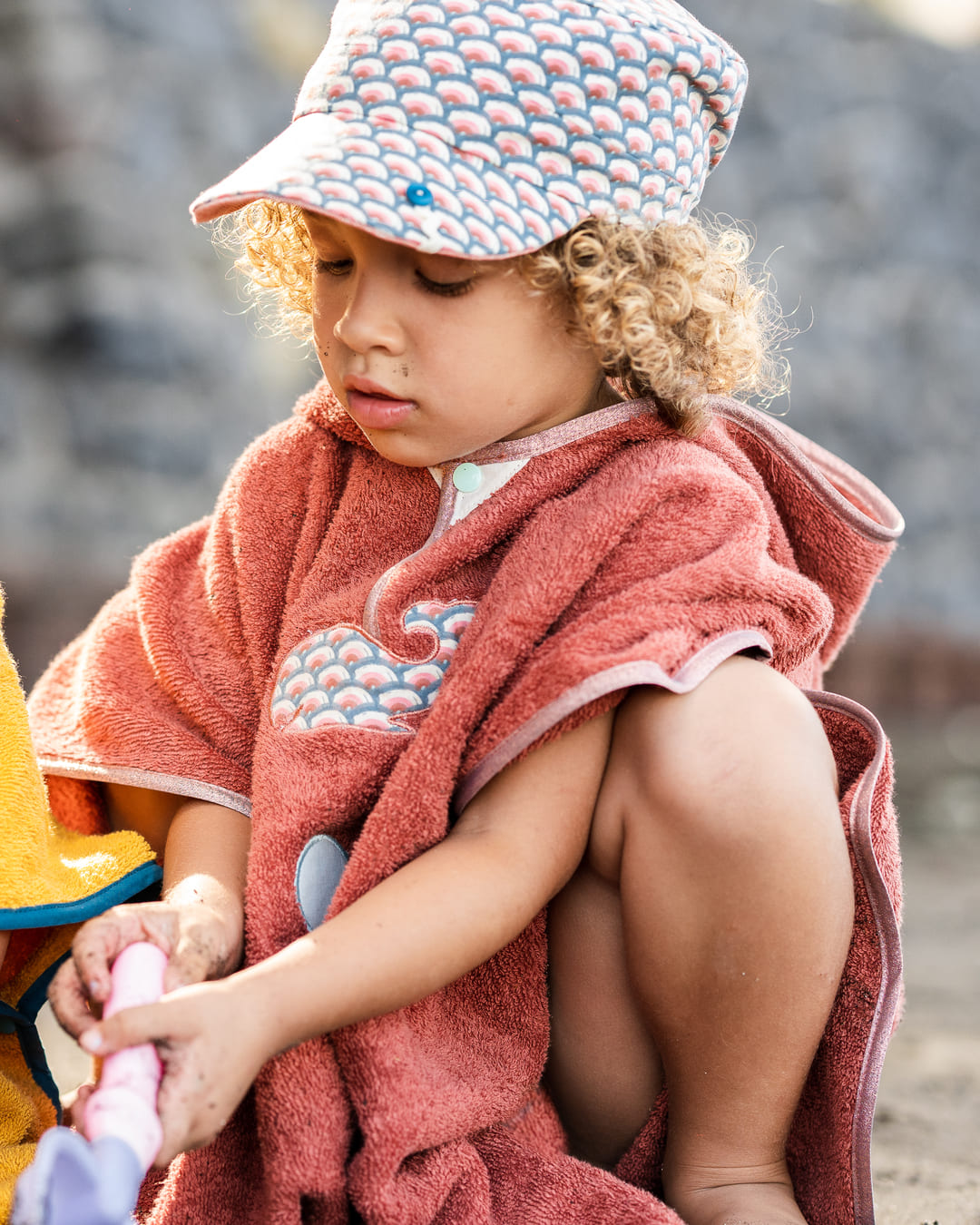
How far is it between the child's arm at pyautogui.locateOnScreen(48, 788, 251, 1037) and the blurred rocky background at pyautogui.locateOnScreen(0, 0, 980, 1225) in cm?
98

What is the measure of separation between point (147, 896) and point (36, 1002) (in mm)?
128

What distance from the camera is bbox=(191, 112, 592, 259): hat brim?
110 cm

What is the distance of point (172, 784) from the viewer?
4.10ft

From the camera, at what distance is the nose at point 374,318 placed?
45.1 inches

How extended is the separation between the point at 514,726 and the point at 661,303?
444 millimetres

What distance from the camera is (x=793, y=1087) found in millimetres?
1103

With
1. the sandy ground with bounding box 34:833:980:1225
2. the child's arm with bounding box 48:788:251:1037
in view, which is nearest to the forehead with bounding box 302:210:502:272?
the child's arm with bounding box 48:788:251:1037

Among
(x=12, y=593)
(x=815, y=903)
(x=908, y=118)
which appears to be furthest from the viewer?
(x=908, y=118)

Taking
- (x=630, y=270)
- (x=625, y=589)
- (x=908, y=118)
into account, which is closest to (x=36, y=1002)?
(x=625, y=589)

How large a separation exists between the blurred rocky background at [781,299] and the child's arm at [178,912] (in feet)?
3.22

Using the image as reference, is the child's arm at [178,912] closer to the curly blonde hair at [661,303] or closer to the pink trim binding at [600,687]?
the pink trim binding at [600,687]

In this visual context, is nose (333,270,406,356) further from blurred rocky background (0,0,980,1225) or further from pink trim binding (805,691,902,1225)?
blurred rocky background (0,0,980,1225)

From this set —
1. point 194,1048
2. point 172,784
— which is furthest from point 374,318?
point 194,1048

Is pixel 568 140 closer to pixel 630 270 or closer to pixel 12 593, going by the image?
pixel 630 270
